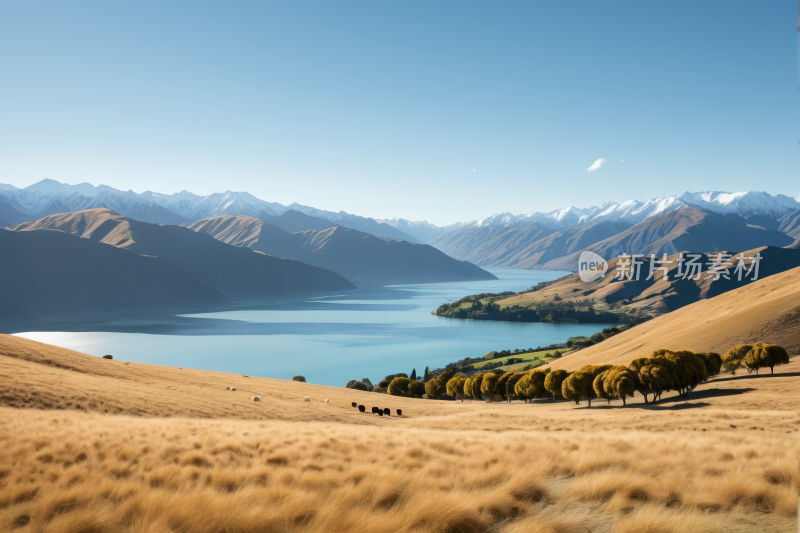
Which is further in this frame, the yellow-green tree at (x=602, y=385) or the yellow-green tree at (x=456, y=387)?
the yellow-green tree at (x=456, y=387)

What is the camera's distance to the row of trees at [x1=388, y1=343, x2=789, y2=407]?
37.3m

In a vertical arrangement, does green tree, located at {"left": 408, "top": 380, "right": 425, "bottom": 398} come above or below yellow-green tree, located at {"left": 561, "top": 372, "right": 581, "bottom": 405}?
below

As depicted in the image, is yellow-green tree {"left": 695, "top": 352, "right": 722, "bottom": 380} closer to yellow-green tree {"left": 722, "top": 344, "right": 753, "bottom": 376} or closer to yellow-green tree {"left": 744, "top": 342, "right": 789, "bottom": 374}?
yellow-green tree {"left": 722, "top": 344, "right": 753, "bottom": 376}

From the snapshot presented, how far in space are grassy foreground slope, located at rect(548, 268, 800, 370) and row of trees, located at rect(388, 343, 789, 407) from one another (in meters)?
8.91

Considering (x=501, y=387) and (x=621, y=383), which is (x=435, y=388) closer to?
(x=501, y=387)

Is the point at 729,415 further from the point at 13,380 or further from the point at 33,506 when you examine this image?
the point at 13,380

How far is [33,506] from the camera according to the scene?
621 cm

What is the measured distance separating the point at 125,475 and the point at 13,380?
21.6 metres

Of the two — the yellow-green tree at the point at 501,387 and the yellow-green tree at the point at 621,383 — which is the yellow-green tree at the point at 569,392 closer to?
the yellow-green tree at the point at 621,383

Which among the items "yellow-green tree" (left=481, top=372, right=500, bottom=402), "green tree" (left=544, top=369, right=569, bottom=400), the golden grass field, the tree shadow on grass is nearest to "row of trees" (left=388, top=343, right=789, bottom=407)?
"green tree" (left=544, top=369, right=569, bottom=400)

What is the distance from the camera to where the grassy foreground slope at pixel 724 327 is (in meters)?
56.4

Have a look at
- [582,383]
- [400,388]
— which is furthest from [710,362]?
[400,388]

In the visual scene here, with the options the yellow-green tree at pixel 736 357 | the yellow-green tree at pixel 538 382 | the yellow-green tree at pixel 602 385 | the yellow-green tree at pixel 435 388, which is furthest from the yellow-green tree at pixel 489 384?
the yellow-green tree at pixel 736 357

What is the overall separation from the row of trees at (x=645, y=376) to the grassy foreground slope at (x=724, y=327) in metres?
8.91
